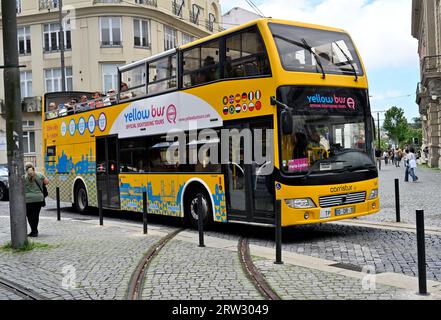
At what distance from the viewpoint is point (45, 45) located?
37.4 metres

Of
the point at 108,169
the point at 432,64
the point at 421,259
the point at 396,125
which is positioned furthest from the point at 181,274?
the point at 396,125

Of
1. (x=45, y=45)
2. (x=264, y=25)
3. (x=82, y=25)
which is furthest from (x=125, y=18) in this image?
(x=264, y=25)

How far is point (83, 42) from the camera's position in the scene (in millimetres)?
36219

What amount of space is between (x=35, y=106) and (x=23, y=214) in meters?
29.8

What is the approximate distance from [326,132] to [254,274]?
3.65m

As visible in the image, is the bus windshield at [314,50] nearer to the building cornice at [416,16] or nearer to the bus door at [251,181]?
the bus door at [251,181]

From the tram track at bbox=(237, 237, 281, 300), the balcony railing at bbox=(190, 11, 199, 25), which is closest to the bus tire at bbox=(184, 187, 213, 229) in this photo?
the tram track at bbox=(237, 237, 281, 300)

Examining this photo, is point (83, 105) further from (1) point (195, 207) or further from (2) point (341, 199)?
(2) point (341, 199)

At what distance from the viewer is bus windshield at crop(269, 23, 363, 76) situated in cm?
955

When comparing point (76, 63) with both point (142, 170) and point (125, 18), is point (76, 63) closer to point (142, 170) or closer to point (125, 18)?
point (125, 18)

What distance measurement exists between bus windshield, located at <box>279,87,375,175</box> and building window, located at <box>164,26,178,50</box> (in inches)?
1191

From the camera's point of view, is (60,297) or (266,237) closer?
(60,297)

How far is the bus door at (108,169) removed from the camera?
47.0ft

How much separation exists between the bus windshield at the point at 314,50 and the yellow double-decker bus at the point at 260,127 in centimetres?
3
